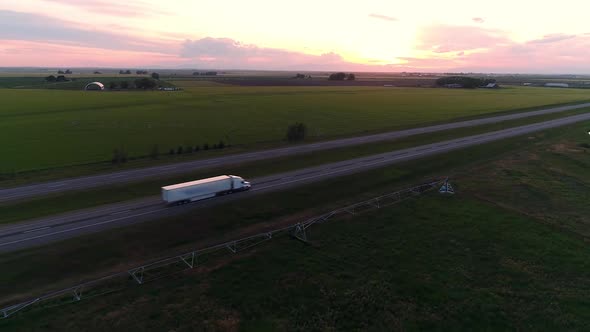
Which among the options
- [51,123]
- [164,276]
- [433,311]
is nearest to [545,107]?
[433,311]

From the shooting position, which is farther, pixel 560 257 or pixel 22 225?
pixel 22 225

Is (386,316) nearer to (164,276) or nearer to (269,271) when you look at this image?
(269,271)

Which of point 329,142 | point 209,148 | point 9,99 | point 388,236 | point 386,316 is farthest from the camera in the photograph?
point 9,99

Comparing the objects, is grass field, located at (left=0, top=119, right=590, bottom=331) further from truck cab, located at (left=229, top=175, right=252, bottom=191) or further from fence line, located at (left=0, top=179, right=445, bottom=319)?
truck cab, located at (left=229, top=175, right=252, bottom=191)

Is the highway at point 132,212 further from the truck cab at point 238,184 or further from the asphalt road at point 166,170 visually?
the asphalt road at point 166,170

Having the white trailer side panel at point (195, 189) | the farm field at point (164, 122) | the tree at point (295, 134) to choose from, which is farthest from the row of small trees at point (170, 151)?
the white trailer side panel at point (195, 189)

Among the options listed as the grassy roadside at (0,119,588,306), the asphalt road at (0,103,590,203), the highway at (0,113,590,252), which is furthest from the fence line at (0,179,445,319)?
the asphalt road at (0,103,590,203)

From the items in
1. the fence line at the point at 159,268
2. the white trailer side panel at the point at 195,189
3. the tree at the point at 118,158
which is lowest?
the fence line at the point at 159,268
